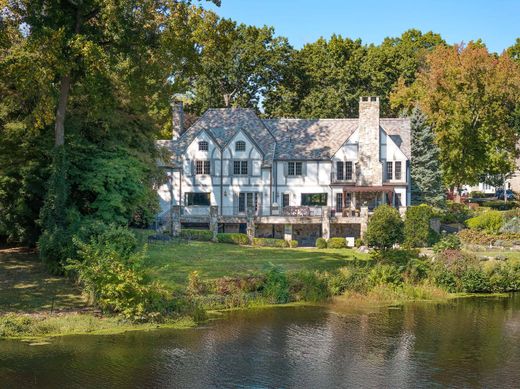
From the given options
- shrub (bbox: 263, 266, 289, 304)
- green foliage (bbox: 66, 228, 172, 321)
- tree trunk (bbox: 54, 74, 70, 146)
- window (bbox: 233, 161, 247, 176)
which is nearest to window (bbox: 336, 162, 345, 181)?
window (bbox: 233, 161, 247, 176)

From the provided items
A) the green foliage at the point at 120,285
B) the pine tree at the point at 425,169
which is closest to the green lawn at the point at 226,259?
the green foliage at the point at 120,285

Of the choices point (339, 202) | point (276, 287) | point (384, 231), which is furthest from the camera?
point (339, 202)

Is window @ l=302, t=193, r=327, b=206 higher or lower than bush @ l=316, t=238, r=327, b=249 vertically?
higher

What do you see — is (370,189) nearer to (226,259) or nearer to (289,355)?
(226,259)

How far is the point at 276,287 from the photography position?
30.0 m

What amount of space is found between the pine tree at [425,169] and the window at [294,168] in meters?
10.2

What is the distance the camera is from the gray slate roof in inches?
2185

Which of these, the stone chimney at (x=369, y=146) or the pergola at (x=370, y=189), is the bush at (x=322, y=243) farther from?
the stone chimney at (x=369, y=146)

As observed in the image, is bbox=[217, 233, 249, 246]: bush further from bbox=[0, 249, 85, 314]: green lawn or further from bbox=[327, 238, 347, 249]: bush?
bbox=[0, 249, 85, 314]: green lawn

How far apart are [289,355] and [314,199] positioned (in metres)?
34.1

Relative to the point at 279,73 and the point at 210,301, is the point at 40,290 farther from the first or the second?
the point at 279,73

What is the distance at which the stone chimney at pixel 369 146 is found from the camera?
5400 cm

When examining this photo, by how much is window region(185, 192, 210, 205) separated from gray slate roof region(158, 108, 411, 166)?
119 inches

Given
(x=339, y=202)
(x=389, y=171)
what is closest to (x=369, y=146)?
(x=389, y=171)
